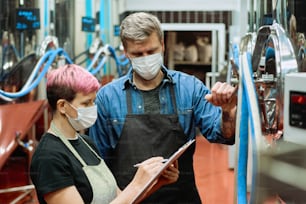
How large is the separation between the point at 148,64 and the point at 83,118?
0.18 metres

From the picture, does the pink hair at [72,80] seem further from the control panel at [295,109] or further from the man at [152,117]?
the control panel at [295,109]

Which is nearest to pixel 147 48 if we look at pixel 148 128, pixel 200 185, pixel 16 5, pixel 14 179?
pixel 148 128

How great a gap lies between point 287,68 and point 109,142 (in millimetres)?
437

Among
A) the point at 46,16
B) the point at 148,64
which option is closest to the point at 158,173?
the point at 148,64

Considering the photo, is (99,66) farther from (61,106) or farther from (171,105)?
(61,106)

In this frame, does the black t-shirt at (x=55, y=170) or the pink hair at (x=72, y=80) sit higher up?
the pink hair at (x=72, y=80)

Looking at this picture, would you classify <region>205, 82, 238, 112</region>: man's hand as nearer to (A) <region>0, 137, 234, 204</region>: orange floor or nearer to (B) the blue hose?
(B) the blue hose

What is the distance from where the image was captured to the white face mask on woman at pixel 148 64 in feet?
3.29

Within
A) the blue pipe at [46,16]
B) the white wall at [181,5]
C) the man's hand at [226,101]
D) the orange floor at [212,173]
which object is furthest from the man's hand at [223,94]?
the blue pipe at [46,16]

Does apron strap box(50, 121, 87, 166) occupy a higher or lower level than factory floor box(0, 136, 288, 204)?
higher

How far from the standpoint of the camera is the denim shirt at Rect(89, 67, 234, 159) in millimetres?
Result: 1057

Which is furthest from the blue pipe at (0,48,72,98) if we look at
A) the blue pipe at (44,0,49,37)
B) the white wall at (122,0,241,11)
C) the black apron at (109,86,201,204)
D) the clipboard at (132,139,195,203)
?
the clipboard at (132,139,195,203)

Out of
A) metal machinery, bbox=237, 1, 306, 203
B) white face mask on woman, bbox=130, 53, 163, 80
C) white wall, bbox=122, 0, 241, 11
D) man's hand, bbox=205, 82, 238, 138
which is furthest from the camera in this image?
white wall, bbox=122, 0, 241, 11

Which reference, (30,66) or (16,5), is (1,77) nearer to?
(30,66)
